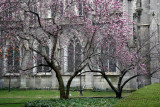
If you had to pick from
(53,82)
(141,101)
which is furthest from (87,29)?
(53,82)

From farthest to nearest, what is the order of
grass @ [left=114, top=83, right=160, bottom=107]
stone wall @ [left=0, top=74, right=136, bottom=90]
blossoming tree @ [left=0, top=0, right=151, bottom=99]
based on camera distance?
stone wall @ [left=0, top=74, right=136, bottom=90], blossoming tree @ [left=0, top=0, right=151, bottom=99], grass @ [left=114, top=83, right=160, bottom=107]

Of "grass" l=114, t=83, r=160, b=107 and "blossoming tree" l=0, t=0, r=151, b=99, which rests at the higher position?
"blossoming tree" l=0, t=0, r=151, b=99

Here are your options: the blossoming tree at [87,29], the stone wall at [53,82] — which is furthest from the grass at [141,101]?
the stone wall at [53,82]

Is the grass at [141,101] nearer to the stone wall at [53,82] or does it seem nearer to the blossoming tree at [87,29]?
the blossoming tree at [87,29]

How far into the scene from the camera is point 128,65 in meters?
20.3

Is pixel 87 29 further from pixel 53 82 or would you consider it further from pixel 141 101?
pixel 53 82

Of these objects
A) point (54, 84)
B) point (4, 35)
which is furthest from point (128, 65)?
point (54, 84)

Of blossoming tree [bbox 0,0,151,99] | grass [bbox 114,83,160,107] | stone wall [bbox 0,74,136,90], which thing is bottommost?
stone wall [bbox 0,74,136,90]

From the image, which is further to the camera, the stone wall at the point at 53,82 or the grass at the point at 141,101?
the stone wall at the point at 53,82

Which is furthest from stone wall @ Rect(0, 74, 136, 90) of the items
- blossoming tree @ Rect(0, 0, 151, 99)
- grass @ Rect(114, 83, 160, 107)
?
grass @ Rect(114, 83, 160, 107)

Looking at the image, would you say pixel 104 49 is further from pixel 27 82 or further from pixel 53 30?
pixel 27 82

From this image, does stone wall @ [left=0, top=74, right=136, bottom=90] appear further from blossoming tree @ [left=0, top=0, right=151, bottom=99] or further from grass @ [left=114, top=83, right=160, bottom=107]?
grass @ [left=114, top=83, right=160, bottom=107]

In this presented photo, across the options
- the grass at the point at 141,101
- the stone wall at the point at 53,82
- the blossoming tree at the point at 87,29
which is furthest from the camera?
the stone wall at the point at 53,82

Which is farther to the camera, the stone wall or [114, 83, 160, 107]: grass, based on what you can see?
the stone wall
